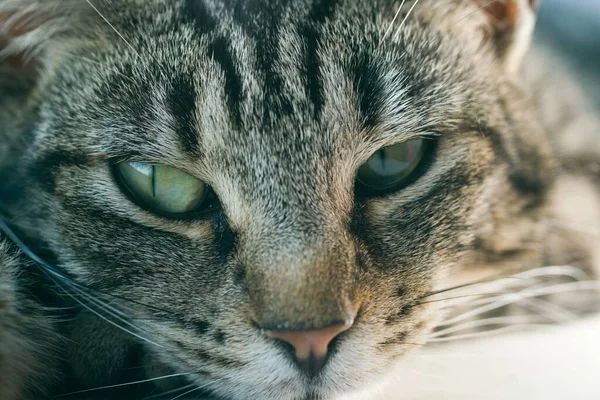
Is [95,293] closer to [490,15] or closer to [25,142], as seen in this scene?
[25,142]

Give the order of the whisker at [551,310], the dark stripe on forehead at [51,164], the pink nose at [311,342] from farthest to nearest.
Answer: the whisker at [551,310] → the dark stripe on forehead at [51,164] → the pink nose at [311,342]

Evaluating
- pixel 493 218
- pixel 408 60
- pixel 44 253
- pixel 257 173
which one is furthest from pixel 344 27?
pixel 44 253

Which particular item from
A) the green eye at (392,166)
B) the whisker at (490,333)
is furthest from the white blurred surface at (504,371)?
the green eye at (392,166)

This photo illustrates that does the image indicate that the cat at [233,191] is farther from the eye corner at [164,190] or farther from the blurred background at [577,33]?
the blurred background at [577,33]

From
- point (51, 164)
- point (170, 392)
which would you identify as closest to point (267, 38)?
point (51, 164)

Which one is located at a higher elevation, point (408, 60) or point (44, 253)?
point (408, 60)

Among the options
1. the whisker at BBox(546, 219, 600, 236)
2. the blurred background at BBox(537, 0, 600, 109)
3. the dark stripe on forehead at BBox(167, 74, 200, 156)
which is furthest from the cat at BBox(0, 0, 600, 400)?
the blurred background at BBox(537, 0, 600, 109)
